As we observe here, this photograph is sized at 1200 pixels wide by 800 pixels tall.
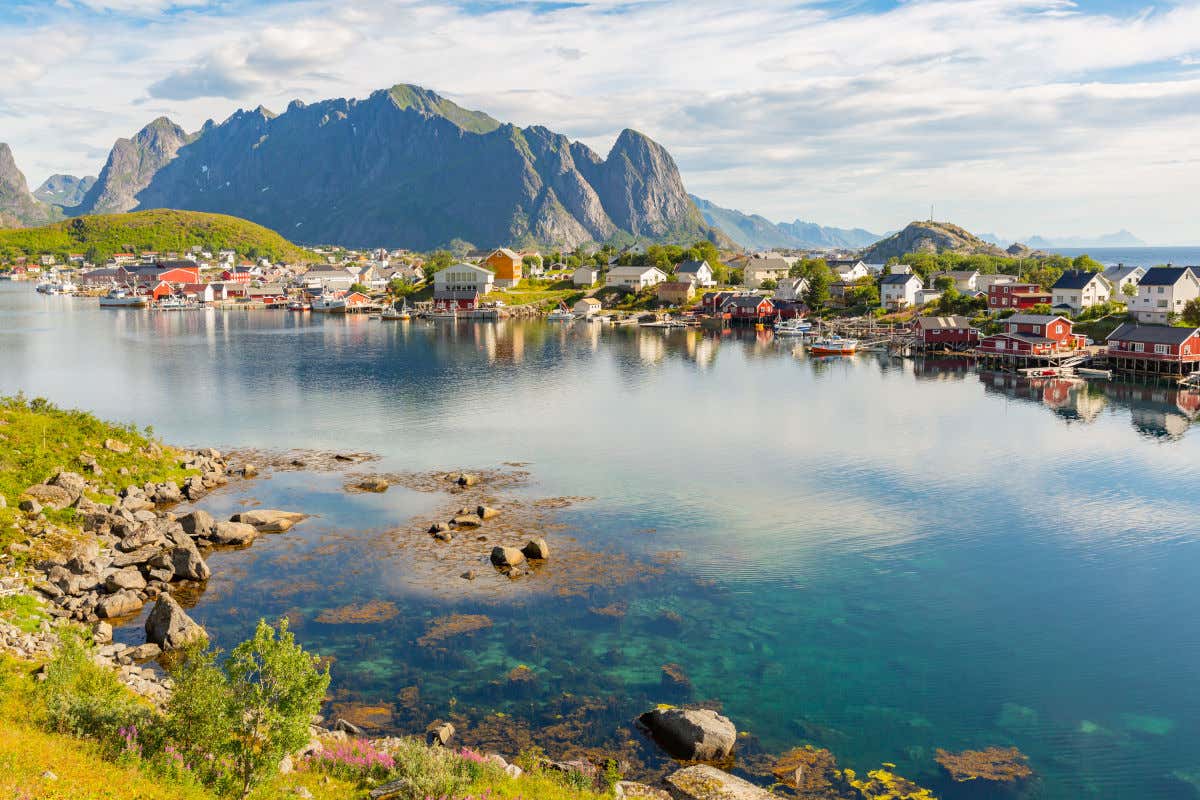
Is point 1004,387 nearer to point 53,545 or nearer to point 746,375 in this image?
point 746,375

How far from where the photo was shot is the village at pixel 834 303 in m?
87.7

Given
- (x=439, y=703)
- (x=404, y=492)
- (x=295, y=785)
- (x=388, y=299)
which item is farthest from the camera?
(x=388, y=299)

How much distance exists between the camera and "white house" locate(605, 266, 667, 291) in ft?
540

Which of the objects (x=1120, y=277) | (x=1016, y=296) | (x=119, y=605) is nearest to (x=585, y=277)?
(x=1016, y=296)

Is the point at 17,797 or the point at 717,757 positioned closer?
the point at 17,797

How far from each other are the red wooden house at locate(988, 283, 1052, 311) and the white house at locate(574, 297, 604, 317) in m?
67.0

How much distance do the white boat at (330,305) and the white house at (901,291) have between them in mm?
105195

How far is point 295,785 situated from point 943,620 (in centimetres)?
2087

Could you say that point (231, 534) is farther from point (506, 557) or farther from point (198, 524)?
point (506, 557)

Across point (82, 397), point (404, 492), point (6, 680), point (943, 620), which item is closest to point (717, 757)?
point (943, 620)

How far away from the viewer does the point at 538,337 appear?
119875 millimetres

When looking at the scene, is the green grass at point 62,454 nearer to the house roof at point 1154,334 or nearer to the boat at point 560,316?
the house roof at point 1154,334

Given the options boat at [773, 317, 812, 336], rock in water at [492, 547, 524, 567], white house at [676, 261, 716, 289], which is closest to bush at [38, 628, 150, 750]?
rock in water at [492, 547, 524, 567]

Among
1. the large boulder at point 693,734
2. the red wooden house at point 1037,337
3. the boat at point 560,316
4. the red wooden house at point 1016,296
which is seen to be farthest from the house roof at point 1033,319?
the large boulder at point 693,734
